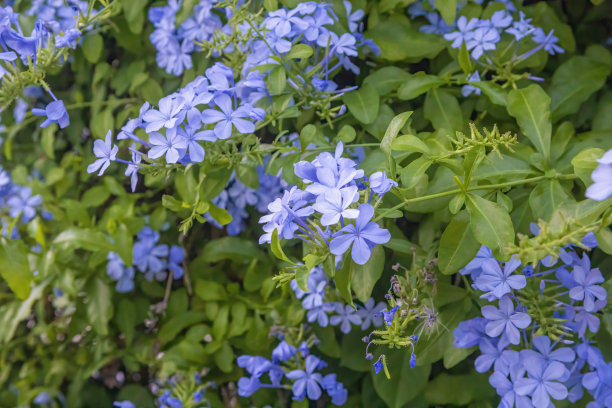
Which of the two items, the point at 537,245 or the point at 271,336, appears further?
the point at 271,336

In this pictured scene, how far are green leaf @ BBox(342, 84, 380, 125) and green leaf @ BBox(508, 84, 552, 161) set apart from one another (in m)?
0.26

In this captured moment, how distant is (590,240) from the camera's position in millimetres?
996

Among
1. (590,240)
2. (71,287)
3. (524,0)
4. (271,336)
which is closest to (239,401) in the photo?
(271,336)

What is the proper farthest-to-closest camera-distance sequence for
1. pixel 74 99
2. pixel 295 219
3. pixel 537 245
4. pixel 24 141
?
pixel 24 141 → pixel 74 99 → pixel 295 219 → pixel 537 245

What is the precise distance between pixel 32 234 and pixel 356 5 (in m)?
1.03

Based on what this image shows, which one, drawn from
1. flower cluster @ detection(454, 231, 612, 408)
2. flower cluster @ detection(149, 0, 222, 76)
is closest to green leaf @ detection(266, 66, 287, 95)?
flower cluster @ detection(149, 0, 222, 76)

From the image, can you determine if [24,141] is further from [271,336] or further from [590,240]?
[590,240]

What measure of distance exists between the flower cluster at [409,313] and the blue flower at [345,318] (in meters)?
0.23

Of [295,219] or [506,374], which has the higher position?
[295,219]

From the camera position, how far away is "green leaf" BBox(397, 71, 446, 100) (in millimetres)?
1231

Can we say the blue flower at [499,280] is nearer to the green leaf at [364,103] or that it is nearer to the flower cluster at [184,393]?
the green leaf at [364,103]

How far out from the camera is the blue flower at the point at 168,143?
Result: 0.99 metres

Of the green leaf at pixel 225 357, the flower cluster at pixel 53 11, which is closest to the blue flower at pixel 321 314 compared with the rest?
the green leaf at pixel 225 357

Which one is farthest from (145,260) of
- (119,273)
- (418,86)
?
(418,86)
